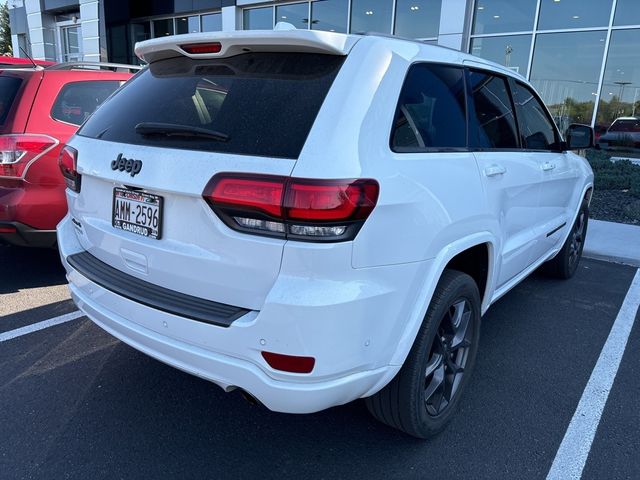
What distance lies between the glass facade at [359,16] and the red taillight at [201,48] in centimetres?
1064

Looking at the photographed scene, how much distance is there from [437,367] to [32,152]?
132 inches

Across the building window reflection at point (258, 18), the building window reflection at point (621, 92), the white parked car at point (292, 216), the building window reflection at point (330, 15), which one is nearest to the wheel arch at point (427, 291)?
the white parked car at point (292, 216)

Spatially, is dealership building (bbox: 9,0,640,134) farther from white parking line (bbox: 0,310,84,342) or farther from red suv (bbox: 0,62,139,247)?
white parking line (bbox: 0,310,84,342)

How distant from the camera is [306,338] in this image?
1.75 metres

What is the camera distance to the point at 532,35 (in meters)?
11.9

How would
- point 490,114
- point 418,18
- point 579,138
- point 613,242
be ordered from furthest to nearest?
point 418,18
point 613,242
point 579,138
point 490,114

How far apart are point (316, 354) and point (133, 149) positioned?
119cm

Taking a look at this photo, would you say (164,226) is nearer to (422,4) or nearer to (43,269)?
(43,269)

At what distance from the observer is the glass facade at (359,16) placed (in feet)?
42.0

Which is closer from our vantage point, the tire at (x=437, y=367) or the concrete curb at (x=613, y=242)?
the tire at (x=437, y=367)

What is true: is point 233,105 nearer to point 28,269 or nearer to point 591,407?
point 591,407

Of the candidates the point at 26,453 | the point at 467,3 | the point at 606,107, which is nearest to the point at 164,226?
the point at 26,453

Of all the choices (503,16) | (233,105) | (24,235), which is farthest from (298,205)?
(503,16)

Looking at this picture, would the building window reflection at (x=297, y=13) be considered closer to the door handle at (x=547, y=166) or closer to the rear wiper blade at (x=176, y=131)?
the door handle at (x=547, y=166)
